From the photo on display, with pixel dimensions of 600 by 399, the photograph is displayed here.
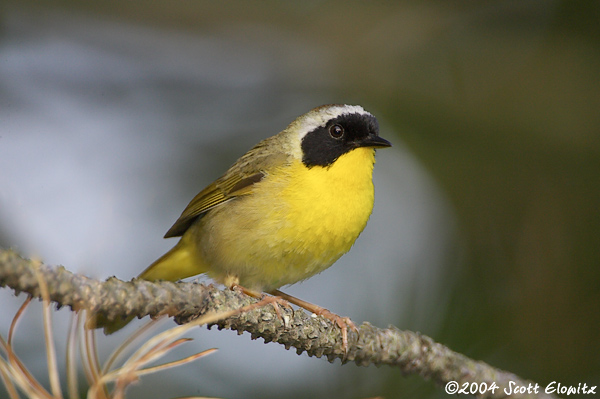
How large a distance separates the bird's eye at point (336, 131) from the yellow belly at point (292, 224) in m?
0.18

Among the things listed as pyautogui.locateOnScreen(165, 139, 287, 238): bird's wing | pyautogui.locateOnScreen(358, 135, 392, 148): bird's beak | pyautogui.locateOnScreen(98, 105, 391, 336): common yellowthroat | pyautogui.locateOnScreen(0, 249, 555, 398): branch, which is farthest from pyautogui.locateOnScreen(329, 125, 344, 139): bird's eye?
pyautogui.locateOnScreen(0, 249, 555, 398): branch

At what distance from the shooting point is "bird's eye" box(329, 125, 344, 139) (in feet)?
13.6

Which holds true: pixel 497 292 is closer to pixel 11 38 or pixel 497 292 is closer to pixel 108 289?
pixel 108 289

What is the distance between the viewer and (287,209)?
3.75 metres

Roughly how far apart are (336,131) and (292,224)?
0.85m


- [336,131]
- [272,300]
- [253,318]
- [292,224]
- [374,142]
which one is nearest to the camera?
[272,300]

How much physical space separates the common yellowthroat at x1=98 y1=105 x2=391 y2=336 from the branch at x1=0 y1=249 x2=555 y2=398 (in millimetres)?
742

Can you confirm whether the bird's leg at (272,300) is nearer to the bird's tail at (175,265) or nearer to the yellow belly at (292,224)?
the yellow belly at (292,224)

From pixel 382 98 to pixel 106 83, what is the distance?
9.20ft

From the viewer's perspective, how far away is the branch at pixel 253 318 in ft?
5.75

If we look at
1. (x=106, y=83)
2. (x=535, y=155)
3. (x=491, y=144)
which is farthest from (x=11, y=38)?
(x=535, y=155)

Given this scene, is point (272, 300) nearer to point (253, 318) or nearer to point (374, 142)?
point (253, 318)

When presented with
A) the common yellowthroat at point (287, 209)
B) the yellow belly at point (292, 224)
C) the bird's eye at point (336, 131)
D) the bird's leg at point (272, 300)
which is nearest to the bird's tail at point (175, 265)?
the common yellowthroat at point (287, 209)

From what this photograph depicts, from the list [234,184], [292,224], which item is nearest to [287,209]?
[292,224]
